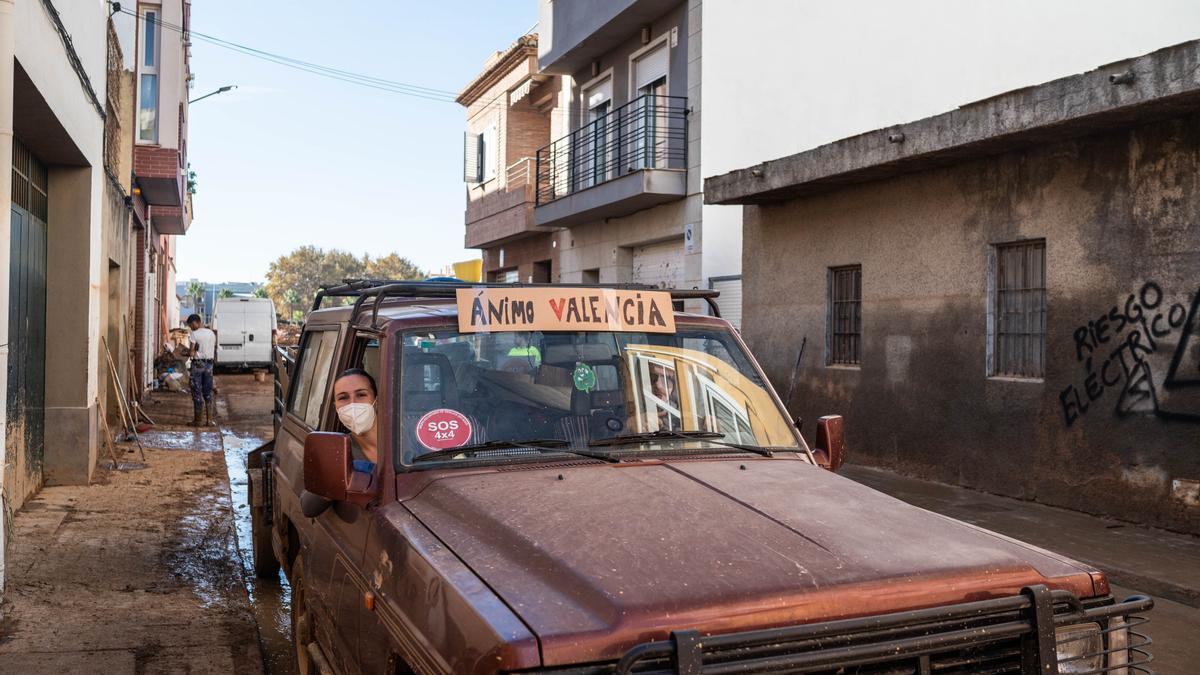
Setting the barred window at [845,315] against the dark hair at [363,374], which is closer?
the dark hair at [363,374]

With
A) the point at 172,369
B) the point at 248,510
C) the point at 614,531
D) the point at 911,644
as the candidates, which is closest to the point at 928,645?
the point at 911,644

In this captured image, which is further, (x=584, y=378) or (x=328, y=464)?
(x=584, y=378)

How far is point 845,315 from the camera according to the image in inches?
525

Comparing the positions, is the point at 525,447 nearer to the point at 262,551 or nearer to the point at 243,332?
the point at 262,551

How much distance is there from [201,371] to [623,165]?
27.7 feet

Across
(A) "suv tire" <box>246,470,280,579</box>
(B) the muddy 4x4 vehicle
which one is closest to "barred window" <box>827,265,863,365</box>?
(A) "suv tire" <box>246,470,280,579</box>

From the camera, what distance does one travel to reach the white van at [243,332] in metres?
30.3

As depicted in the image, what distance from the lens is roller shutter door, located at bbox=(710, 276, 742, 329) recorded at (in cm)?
1686

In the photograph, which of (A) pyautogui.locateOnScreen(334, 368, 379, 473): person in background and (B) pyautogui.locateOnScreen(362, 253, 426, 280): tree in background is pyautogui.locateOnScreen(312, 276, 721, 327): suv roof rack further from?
(B) pyautogui.locateOnScreen(362, 253, 426, 280): tree in background

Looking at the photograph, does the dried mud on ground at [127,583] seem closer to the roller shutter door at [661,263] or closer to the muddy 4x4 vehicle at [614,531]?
the muddy 4x4 vehicle at [614,531]

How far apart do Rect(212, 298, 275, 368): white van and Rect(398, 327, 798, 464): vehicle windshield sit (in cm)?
2777

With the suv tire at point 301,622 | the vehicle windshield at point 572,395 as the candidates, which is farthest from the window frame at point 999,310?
the suv tire at point 301,622

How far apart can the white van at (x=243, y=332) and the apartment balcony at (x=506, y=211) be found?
645 cm

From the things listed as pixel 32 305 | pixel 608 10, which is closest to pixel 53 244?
pixel 32 305
